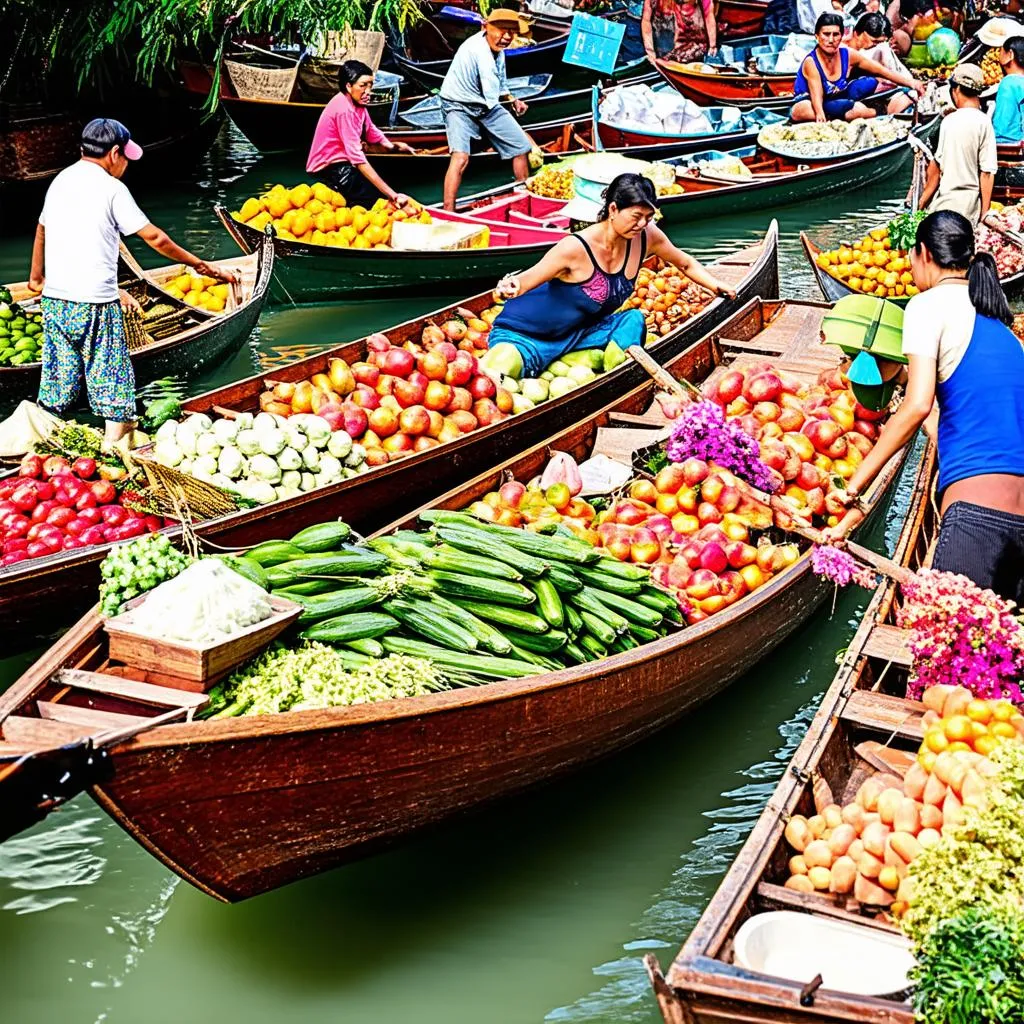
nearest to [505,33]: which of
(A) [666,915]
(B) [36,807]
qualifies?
(A) [666,915]

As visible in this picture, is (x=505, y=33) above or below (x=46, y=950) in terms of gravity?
above

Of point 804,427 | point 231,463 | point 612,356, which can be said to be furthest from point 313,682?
point 612,356

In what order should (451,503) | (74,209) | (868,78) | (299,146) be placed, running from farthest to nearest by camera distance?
(299,146) → (868,78) → (74,209) → (451,503)

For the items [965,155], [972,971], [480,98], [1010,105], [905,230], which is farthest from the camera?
[480,98]

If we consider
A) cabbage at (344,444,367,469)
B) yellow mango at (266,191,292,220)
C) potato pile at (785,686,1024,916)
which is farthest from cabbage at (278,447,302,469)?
yellow mango at (266,191,292,220)

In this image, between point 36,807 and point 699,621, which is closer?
point 36,807

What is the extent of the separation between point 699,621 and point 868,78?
10591mm

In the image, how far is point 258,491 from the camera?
210 inches

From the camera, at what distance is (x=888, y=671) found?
4.20m

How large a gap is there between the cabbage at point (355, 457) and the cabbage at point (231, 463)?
49 cm

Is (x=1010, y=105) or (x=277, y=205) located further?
(x=1010, y=105)

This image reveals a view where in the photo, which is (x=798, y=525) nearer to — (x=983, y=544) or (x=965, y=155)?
(x=983, y=544)

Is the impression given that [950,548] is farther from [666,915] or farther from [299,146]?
[299,146]

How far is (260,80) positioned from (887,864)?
1240 centimetres
